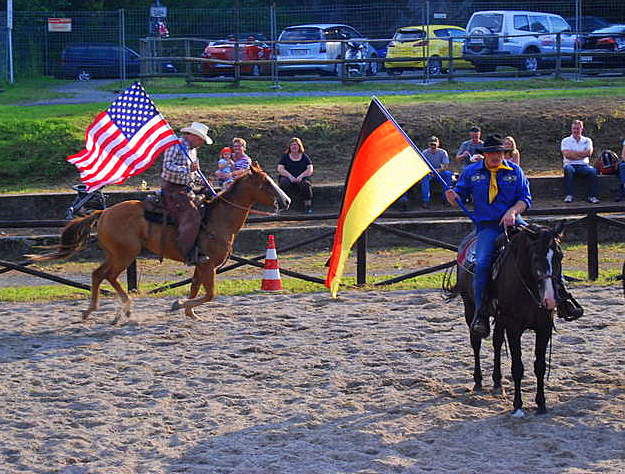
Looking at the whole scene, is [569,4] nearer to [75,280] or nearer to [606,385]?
[75,280]

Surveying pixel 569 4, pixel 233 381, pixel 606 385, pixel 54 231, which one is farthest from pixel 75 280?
pixel 569 4

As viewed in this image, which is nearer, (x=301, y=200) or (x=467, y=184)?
(x=467, y=184)

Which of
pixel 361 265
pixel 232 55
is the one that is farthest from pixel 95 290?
pixel 232 55

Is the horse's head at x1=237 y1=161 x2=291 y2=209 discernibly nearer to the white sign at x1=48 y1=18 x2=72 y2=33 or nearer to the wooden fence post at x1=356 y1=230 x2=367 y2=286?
the wooden fence post at x1=356 y1=230 x2=367 y2=286

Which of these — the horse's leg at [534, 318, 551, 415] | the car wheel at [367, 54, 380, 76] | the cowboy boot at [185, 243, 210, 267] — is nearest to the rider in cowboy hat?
the cowboy boot at [185, 243, 210, 267]

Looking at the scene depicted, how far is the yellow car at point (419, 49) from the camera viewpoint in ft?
99.3

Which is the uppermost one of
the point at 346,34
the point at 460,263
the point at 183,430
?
the point at 346,34

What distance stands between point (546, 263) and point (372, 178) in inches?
81.8

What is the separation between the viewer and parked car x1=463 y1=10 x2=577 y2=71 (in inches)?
1198

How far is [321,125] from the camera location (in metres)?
24.2

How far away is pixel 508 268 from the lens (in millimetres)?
9875

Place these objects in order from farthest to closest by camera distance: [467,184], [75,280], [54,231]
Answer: [54,231], [75,280], [467,184]

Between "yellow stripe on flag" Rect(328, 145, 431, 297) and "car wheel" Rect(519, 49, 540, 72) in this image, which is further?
"car wheel" Rect(519, 49, 540, 72)

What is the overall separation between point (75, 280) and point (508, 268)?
9.41 metres
